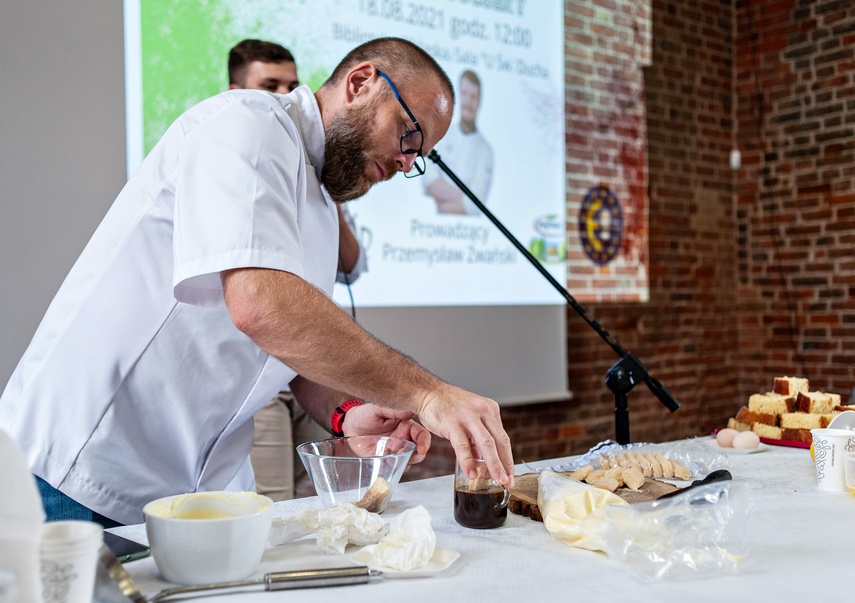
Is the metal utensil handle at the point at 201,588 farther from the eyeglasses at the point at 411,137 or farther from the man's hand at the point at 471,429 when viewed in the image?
the eyeglasses at the point at 411,137

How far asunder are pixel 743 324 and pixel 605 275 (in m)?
1.23

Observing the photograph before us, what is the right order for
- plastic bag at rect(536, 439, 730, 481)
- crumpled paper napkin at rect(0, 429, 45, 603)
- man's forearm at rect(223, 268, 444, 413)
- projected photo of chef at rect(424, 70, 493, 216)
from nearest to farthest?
crumpled paper napkin at rect(0, 429, 45, 603), man's forearm at rect(223, 268, 444, 413), plastic bag at rect(536, 439, 730, 481), projected photo of chef at rect(424, 70, 493, 216)

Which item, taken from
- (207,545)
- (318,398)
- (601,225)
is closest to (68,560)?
(207,545)

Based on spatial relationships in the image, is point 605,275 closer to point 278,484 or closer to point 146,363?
point 278,484

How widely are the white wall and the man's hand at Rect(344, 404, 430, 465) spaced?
1.37 m

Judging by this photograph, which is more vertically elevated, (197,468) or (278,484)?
(197,468)

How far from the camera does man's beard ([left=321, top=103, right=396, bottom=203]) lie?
151 centimetres

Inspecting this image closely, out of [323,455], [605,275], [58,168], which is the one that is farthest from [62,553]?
[605,275]

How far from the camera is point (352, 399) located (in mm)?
1587

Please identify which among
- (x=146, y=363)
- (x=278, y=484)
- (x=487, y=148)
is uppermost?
(x=487, y=148)

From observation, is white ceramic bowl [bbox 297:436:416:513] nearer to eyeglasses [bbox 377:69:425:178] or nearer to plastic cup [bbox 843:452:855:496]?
eyeglasses [bbox 377:69:425:178]

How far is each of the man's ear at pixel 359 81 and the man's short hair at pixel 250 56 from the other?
115 centimetres

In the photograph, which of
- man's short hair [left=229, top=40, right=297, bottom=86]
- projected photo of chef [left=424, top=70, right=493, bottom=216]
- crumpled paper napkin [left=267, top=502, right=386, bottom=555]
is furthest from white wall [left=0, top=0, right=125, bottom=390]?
crumpled paper napkin [left=267, top=502, right=386, bottom=555]

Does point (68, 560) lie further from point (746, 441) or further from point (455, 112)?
point (455, 112)
